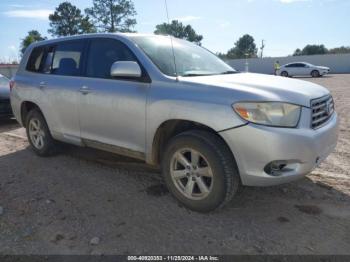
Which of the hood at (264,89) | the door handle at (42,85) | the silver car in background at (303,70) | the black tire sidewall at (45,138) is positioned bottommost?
the black tire sidewall at (45,138)

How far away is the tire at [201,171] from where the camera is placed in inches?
126

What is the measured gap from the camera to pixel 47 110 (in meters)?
5.13

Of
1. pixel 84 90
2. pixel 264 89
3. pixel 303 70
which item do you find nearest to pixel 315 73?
pixel 303 70

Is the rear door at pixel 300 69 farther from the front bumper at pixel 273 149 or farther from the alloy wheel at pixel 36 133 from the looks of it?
the front bumper at pixel 273 149

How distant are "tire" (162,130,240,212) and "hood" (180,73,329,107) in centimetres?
49

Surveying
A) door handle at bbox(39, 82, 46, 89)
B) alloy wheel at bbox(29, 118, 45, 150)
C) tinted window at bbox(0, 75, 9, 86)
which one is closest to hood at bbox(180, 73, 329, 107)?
door handle at bbox(39, 82, 46, 89)

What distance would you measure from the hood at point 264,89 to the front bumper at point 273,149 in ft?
0.59

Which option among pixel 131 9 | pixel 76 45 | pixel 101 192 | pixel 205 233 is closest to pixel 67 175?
pixel 101 192

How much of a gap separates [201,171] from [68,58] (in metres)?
2.70

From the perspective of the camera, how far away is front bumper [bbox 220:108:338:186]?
9.64 ft

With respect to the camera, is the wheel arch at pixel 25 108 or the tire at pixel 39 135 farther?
the wheel arch at pixel 25 108

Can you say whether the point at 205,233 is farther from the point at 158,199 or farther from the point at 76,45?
the point at 76,45

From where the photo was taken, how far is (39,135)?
5.53 m

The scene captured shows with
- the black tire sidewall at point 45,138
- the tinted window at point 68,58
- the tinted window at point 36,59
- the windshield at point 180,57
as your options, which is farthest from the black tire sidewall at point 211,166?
the tinted window at point 36,59
